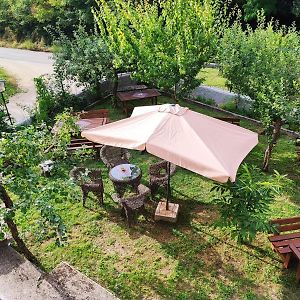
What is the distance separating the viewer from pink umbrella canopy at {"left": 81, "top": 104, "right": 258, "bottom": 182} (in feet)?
19.1

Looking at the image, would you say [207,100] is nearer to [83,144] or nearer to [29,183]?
[83,144]

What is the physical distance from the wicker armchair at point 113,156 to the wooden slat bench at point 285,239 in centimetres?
414

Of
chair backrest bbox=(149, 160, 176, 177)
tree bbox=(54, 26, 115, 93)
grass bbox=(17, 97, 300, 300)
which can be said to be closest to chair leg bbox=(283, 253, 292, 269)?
grass bbox=(17, 97, 300, 300)

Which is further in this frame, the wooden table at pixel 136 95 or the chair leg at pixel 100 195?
the wooden table at pixel 136 95

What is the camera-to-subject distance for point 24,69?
69.1ft

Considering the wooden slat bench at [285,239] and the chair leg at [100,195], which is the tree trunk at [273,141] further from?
the chair leg at [100,195]

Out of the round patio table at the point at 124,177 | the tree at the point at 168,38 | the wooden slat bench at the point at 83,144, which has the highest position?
the tree at the point at 168,38

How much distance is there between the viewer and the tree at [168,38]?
9.91 m

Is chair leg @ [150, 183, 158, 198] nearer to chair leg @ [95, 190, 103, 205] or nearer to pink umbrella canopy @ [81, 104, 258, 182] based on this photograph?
chair leg @ [95, 190, 103, 205]

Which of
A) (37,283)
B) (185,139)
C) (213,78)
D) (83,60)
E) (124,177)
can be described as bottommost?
(213,78)

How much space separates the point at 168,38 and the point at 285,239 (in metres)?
6.43

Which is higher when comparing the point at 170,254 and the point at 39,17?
the point at 39,17

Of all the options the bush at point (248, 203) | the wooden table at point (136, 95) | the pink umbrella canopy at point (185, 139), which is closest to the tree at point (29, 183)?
the pink umbrella canopy at point (185, 139)

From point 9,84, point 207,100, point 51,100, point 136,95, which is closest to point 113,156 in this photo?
point 51,100
